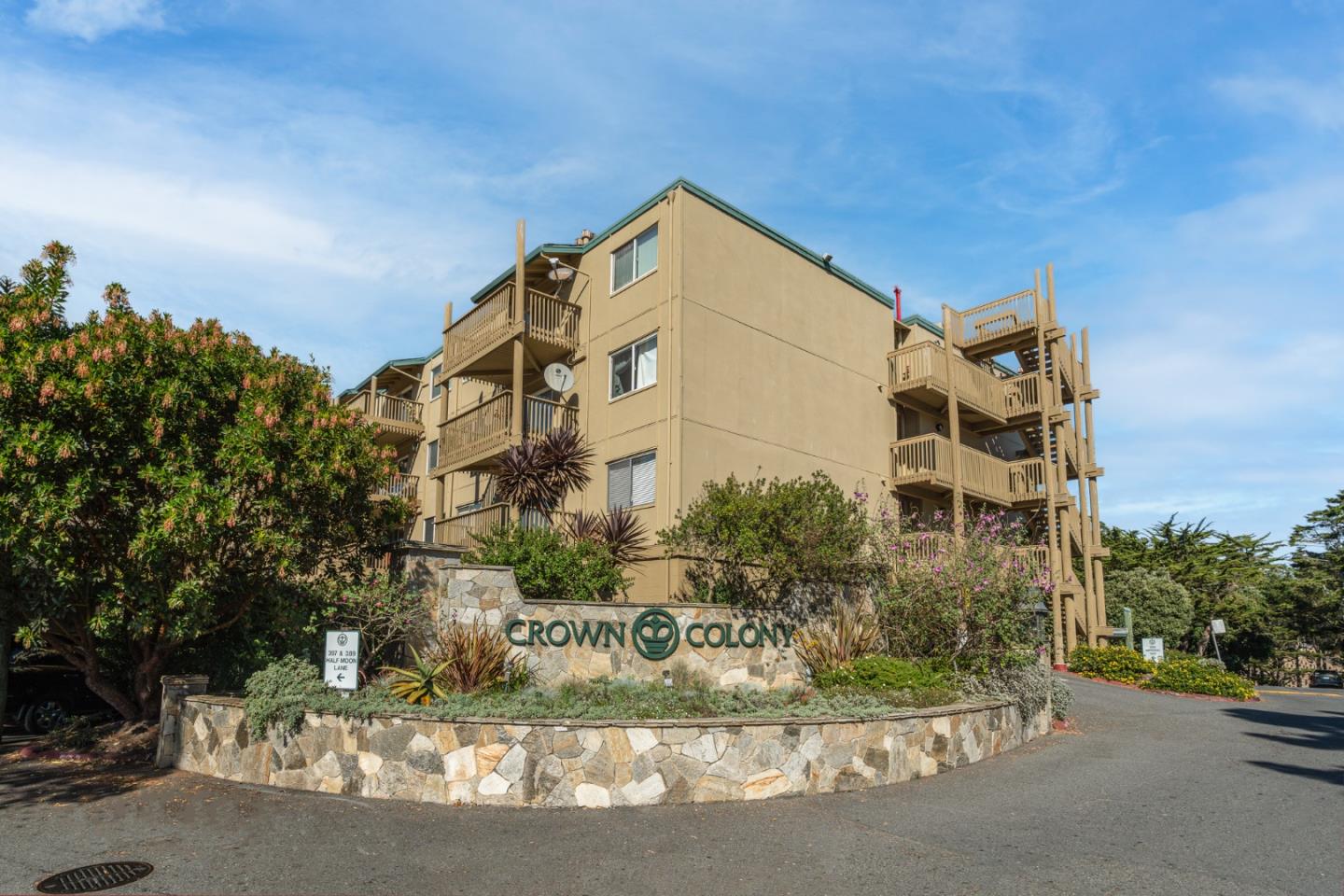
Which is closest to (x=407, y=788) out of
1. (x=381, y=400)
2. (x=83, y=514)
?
(x=83, y=514)

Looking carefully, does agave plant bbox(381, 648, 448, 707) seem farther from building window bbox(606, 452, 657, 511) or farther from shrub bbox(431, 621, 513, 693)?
building window bbox(606, 452, 657, 511)

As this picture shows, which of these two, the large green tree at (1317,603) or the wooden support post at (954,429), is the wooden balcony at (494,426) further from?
the large green tree at (1317,603)

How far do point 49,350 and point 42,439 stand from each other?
3.53 ft

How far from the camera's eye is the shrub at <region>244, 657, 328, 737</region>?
411 inches

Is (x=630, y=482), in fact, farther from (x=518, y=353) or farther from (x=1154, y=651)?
(x=1154, y=651)

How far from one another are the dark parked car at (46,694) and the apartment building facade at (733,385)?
6.38 m

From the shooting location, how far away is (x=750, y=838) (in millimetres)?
8266

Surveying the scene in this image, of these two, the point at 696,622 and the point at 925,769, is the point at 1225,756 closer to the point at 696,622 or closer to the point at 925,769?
the point at 925,769

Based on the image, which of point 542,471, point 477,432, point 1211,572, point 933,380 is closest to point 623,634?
point 542,471

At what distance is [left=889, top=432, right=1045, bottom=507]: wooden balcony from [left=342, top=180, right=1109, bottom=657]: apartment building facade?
0.06 metres

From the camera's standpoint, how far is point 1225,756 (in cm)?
1237

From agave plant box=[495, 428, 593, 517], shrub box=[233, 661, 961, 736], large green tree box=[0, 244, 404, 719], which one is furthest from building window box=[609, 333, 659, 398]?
shrub box=[233, 661, 961, 736]

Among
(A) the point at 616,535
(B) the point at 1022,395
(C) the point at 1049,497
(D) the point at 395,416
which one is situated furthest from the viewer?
(D) the point at 395,416

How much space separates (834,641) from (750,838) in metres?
6.26
